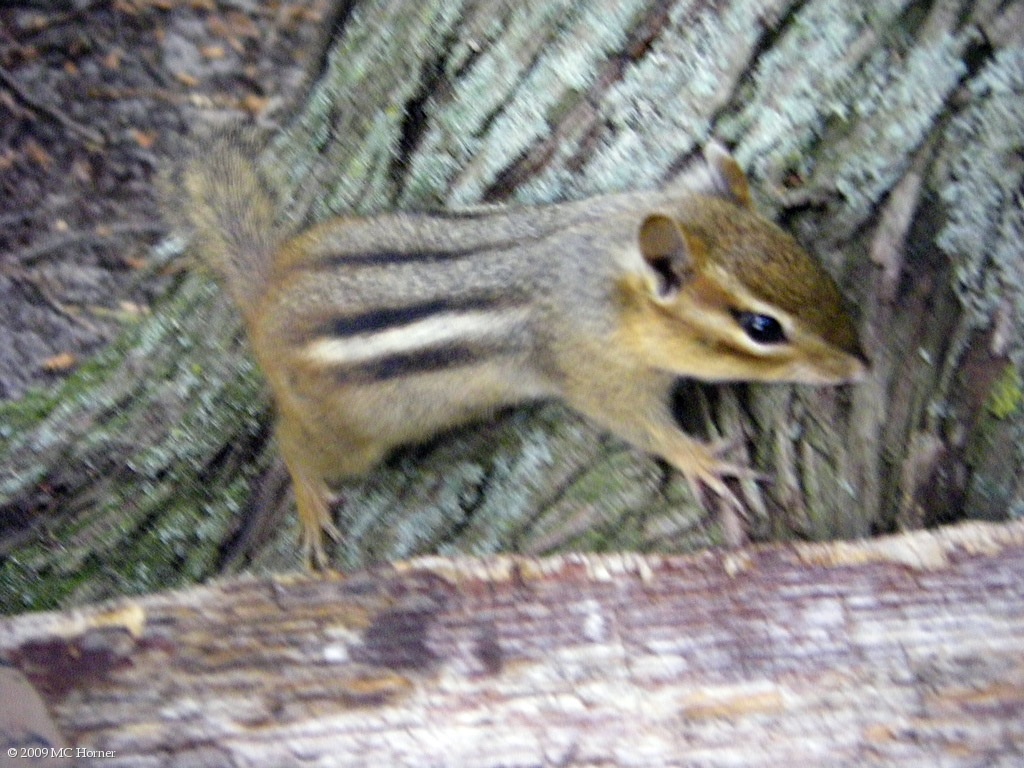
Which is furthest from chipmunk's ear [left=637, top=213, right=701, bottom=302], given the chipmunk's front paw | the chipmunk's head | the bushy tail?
the bushy tail

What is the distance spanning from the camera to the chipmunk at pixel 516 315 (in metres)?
2.29

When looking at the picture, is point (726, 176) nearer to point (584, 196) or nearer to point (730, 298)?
point (730, 298)

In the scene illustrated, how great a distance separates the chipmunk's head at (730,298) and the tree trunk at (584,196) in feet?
0.31

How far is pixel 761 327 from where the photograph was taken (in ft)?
7.30

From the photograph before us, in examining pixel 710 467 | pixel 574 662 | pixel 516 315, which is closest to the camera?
pixel 574 662

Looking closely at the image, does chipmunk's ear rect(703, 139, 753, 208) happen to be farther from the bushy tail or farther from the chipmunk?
the bushy tail

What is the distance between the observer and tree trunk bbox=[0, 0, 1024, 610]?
6.58ft

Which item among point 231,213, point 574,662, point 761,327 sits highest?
point 761,327

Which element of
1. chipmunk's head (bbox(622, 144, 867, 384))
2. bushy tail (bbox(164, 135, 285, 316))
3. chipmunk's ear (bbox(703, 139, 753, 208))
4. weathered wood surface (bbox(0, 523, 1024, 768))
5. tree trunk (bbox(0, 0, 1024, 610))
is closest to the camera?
weathered wood surface (bbox(0, 523, 1024, 768))

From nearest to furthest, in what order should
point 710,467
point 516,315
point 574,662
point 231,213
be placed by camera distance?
1. point 574,662
2. point 710,467
3. point 516,315
4. point 231,213

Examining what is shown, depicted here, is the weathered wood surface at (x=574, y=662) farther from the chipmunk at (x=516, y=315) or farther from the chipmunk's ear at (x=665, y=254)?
the chipmunk's ear at (x=665, y=254)

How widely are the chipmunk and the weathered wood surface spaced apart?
60cm

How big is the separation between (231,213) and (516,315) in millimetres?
933

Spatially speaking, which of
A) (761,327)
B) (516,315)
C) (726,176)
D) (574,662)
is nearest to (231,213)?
(516,315)
